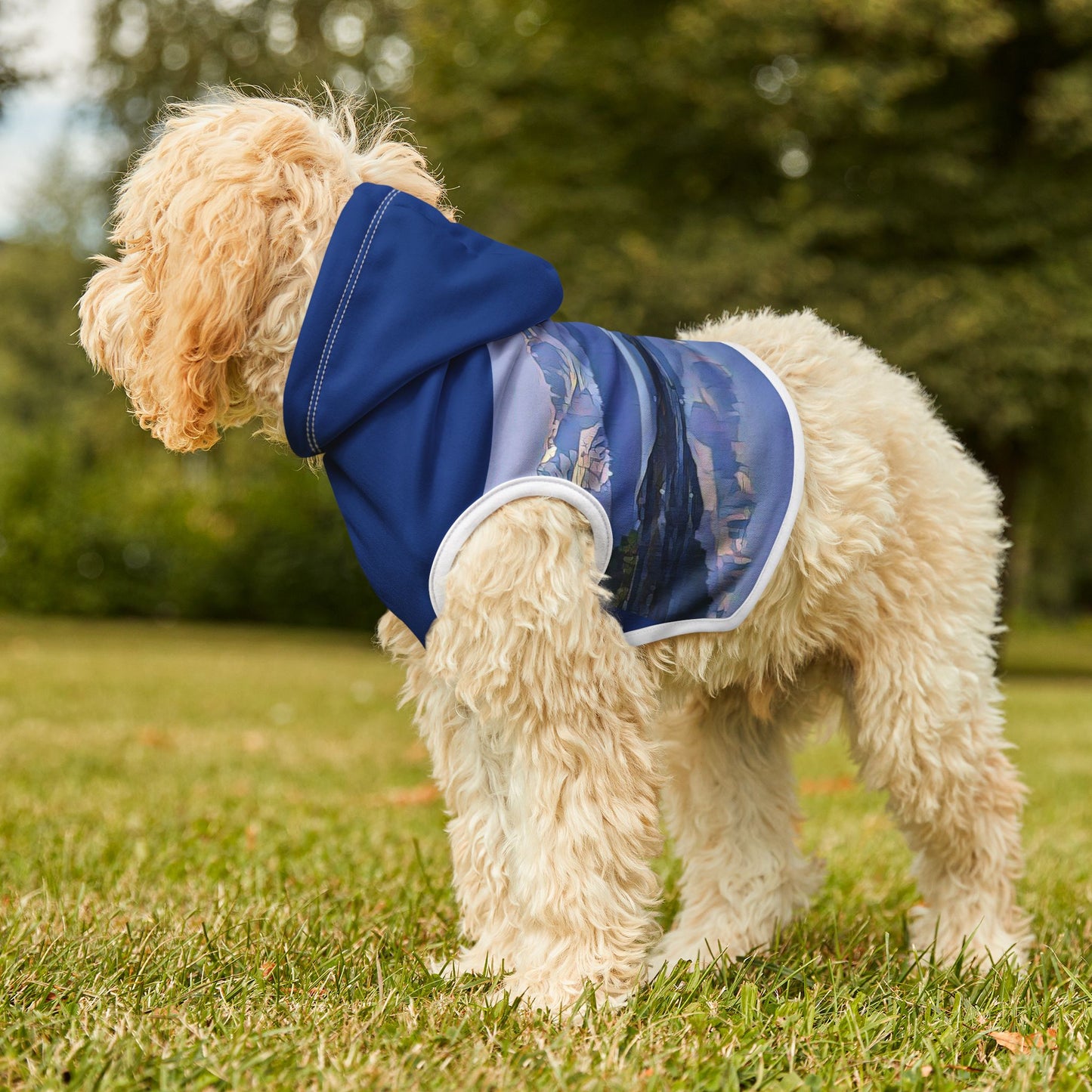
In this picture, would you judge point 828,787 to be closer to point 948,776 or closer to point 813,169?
point 948,776

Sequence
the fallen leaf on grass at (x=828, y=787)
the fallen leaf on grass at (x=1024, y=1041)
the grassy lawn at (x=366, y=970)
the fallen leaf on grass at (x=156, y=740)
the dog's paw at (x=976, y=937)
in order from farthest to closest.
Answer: the fallen leaf on grass at (x=156, y=740)
the fallen leaf on grass at (x=828, y=787)
the dog's paw at (x=976, y=937)
the fallen leaf on grass at (x=1024, y=1041)
the grassy lawn at (x=366, y=970)

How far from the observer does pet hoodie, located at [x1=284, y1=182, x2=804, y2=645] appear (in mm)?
2447

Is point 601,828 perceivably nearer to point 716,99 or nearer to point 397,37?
point 716,99

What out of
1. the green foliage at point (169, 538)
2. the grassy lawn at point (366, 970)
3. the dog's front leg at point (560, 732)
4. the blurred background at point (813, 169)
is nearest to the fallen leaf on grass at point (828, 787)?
the grassy lawn at point (366, 970)

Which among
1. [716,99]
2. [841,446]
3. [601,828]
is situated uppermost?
[716,99]

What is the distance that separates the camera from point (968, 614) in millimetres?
3043

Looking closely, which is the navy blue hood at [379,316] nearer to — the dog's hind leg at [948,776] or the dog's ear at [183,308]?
the dog's ear at [183,308]

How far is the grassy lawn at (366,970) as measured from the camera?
2.17 meters

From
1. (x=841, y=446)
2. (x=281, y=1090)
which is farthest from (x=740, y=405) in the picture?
(x=281, y=1090)

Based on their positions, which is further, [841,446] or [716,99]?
[716,99]

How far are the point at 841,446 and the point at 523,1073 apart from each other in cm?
157

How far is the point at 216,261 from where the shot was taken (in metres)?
2.45

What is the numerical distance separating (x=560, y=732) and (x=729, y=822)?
1.05 metres

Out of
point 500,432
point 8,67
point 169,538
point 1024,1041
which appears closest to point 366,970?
point 500,432
